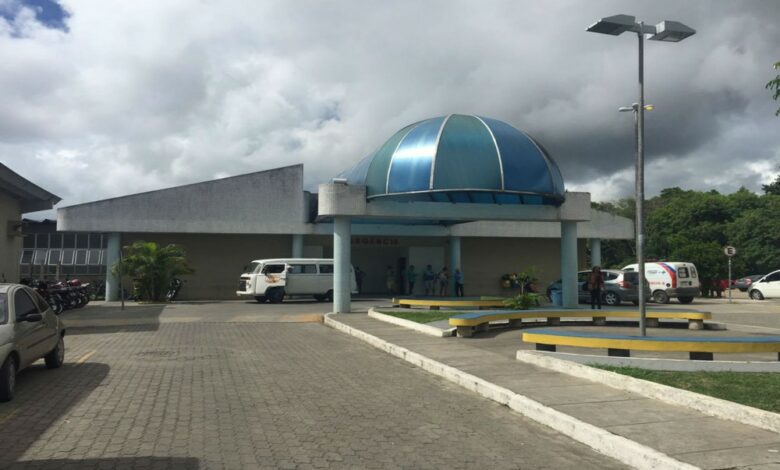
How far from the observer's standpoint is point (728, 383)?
7539mm

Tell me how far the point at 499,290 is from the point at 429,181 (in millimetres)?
20307

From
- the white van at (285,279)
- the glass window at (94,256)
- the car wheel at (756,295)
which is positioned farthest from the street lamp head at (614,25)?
the glass window at (94,256)

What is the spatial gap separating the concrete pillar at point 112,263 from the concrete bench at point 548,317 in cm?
2119

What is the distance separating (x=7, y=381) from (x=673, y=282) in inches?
1011

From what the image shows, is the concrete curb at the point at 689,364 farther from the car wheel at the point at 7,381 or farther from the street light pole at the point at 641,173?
the car wheel at the point at 7,381

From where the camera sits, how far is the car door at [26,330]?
26.7ft

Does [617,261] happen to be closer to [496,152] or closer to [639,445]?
[496,152]

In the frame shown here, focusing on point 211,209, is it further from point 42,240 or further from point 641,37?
point 641,37

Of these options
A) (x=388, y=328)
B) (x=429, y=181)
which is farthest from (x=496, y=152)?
(x=388, y=328)

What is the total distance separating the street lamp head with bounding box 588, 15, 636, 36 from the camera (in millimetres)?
10727

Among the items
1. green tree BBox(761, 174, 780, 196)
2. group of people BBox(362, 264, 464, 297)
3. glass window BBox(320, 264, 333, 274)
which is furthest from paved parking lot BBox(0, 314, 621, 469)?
green tree BBox(761, 174, 780, 196)

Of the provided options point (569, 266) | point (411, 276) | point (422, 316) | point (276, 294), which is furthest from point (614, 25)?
point (411, 276)

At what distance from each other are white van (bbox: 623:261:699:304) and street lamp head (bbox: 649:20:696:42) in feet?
58.7

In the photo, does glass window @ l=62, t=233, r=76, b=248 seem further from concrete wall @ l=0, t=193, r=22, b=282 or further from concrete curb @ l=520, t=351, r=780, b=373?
concrete curb @ l=520, t=351, r=780, b=373
